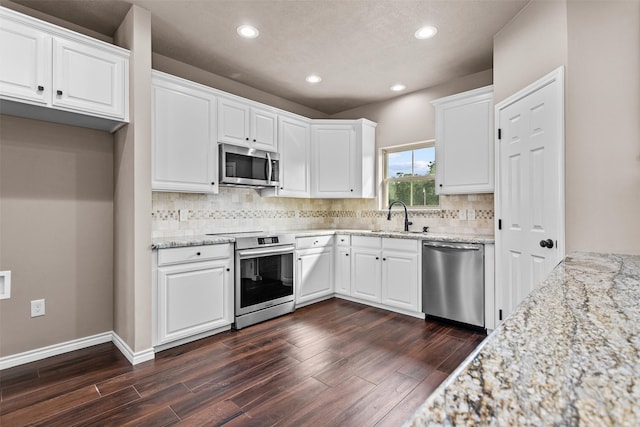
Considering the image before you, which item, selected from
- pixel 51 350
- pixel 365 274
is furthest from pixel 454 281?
pixel 51 350

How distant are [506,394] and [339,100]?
468cm

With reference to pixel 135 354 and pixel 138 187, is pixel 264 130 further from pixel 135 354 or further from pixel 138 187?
pixel 135 354

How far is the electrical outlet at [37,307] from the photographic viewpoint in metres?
2.57

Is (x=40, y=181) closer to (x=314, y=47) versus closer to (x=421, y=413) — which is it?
(x=314, y=47)

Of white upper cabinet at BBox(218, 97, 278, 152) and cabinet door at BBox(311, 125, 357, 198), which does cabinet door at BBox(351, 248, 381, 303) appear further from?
white upper cabinet at BBox(218, 97, 278, 152)

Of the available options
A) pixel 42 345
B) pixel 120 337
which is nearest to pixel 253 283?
pixel 120 337

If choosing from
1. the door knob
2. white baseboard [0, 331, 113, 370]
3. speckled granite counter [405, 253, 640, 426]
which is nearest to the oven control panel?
white baseboard [0, 331, 113, 370]

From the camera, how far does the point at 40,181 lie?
8.48ft

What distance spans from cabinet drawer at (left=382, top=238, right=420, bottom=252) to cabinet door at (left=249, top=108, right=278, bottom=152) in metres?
1.70

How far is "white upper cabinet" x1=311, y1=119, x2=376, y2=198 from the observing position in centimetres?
446

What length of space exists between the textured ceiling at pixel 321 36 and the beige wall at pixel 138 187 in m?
0.24

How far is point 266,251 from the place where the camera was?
3.43 m

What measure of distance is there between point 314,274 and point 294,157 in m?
1.49

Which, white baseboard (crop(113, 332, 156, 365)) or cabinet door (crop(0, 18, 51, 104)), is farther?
white baseboard (crop(113, 332, 156, 365))
